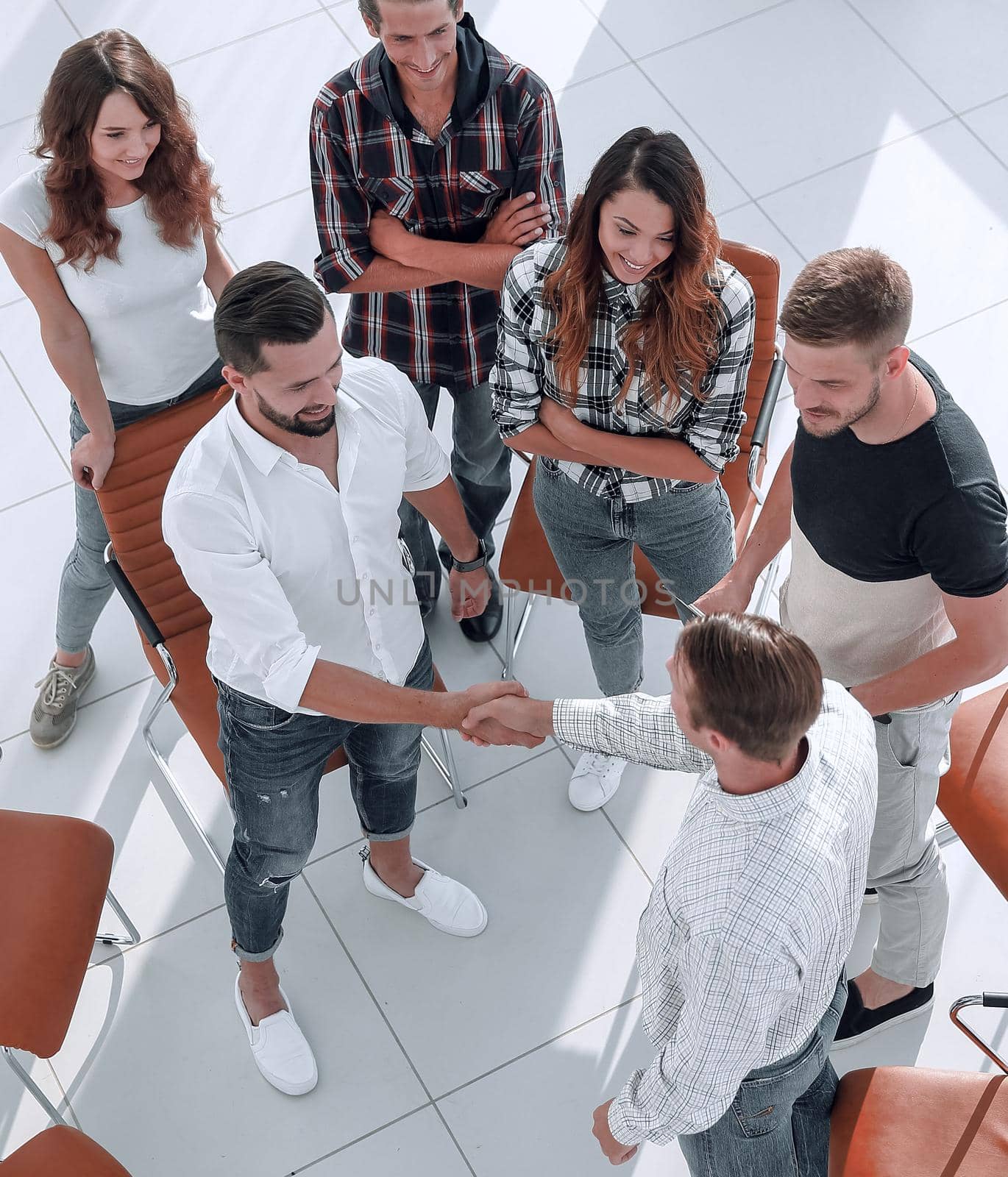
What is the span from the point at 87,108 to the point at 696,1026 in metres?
2.03

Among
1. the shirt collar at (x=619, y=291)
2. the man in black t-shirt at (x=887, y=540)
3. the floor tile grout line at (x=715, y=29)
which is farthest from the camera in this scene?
the floor tile grout line at (x=715, y=29)

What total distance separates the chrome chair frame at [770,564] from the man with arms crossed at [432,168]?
42 centimetres

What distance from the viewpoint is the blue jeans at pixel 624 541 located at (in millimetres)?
2596

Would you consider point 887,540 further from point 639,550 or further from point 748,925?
point 639,550

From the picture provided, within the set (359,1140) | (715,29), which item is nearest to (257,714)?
(359,1140)

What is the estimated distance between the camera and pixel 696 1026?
1.71 metres

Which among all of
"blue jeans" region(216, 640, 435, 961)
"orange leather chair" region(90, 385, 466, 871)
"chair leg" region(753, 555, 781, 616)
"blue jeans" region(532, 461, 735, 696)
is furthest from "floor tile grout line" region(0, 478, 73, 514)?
"chair leg" region(753, 555, 781, 616)

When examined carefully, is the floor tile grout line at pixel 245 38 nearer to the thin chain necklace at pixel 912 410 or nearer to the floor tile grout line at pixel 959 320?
the floor tile grout line at pixel 959 320

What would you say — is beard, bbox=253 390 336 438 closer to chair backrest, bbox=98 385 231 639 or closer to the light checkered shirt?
chair backrest, bbox=98 385 231 639

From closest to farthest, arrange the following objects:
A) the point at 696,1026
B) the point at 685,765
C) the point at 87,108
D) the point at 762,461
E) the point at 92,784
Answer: the point at 696,1026
the point at 685,765
the point at 87,108
the point at 762,461
the point at 92,784

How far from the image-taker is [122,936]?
2.93 meters

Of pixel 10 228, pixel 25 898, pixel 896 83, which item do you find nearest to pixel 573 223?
pixel 10 228

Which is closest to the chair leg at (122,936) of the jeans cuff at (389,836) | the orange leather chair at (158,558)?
the orange leather chair at (158,558)

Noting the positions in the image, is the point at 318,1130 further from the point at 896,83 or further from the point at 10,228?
the point at 896,83
